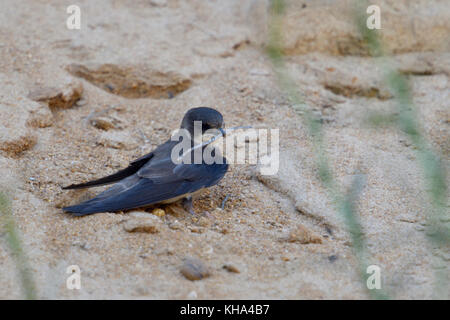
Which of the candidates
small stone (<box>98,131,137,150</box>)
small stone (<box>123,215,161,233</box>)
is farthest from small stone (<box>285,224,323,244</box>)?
small stone (<box>98,131,137,150</box>)

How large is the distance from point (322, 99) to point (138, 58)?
1276mm

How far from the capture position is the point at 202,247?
232 cm

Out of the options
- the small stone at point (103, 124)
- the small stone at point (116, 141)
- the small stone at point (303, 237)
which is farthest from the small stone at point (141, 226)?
the small stone at point (103, 124)

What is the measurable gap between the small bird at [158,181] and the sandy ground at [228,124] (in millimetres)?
69

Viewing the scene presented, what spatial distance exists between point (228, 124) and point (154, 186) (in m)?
0.96

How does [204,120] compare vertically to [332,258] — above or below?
above

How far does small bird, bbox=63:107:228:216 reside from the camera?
253 cm

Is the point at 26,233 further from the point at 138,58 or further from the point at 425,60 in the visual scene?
the point at 425,60

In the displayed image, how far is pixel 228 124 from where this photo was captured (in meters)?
3.46

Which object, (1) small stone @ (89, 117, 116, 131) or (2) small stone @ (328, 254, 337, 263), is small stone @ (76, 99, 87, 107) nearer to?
(1) small stone @ (89, 117, 116, 131)

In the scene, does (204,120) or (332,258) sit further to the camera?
(204,120)

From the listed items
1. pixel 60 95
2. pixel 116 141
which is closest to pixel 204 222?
pixel 116 141

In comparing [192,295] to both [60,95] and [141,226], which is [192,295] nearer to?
[141,226]
